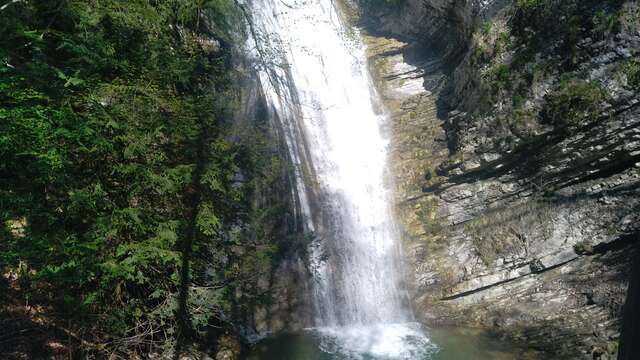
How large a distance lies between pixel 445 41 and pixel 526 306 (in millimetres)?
9367

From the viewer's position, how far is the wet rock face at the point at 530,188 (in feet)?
31.3

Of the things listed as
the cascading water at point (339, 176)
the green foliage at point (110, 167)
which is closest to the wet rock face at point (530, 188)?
the cascading water at point (339, 176)

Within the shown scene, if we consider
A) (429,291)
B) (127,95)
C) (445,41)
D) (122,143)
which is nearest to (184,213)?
Answer: (122,143)

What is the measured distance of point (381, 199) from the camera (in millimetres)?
12828

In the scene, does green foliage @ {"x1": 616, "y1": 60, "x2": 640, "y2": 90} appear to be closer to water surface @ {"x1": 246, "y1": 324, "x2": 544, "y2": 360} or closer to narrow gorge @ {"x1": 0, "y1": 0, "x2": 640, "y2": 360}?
narrow gorge @ {"x1": 0, "y1": 0, "x2": 640, "y2": 360}

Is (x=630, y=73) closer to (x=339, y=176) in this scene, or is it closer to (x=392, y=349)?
(x=339, y=176)

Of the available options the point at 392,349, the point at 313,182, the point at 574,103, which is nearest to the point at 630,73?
the point at 574,103

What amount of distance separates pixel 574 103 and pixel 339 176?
6707 millimetres

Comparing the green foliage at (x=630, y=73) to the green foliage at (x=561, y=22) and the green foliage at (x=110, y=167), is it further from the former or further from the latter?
the green foliage at (x=110, y=167)

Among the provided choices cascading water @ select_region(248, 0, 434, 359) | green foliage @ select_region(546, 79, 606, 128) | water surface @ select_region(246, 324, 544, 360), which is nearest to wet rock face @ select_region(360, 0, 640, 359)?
green foliage @ select_region(546, 79, 606, 128)

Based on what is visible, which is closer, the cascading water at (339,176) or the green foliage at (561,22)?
the green foliage at (561,22)

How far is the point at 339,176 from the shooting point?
13.0 metres

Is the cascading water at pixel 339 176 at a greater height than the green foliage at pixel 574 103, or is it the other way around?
the green foliage at pixel 574 103

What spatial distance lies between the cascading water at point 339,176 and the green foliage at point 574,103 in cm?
519
